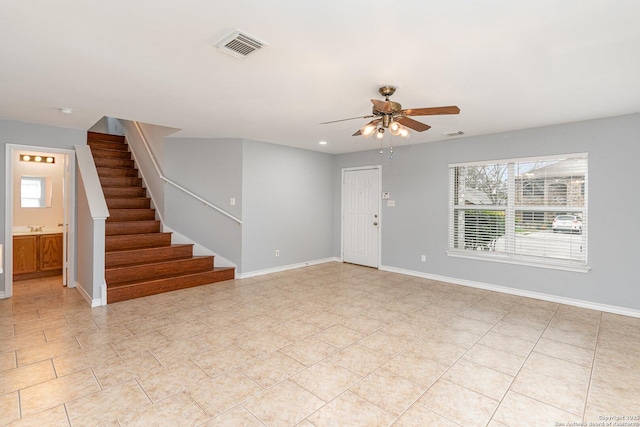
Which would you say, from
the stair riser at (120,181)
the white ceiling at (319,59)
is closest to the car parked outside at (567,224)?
the white ceiling at (319,59)

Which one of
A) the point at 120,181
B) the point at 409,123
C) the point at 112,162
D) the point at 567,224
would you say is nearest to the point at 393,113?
the point at 409,123

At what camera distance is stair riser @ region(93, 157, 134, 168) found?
6.09m

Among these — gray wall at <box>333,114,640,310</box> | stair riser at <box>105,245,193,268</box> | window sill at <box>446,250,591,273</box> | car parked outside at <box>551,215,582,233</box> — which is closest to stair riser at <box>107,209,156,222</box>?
stair riser at <box>105,245,193,268</box>

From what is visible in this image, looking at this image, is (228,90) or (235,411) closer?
(235,411)

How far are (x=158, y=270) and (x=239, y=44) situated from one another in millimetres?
3704

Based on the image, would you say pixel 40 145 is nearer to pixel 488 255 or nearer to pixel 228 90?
pixel 228 90

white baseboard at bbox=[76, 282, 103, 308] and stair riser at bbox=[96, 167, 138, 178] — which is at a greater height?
stair riser at bbox=[96, 167, 138, 178]

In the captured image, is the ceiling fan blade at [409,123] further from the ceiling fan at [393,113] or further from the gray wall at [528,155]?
the gray wall at [528,155]

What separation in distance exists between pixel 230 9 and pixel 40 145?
13.9ft

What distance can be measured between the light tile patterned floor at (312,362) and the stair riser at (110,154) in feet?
9.88

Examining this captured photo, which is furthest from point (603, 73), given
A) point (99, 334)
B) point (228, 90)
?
point (99, 334)

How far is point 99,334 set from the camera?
3127 millimetres

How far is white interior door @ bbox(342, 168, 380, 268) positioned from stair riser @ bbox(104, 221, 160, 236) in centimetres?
367

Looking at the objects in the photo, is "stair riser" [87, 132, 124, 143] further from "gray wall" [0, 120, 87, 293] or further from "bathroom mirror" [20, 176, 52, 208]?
"gray wall" [0, 120, 87, 293]
